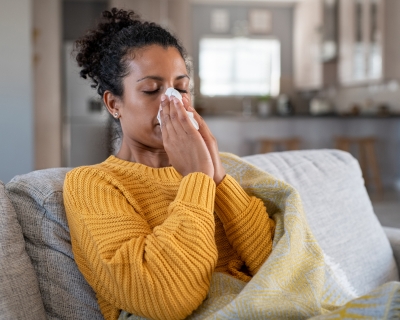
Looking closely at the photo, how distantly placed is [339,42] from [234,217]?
670cm

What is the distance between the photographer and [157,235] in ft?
3.57

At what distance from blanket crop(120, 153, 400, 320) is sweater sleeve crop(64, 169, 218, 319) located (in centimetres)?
8

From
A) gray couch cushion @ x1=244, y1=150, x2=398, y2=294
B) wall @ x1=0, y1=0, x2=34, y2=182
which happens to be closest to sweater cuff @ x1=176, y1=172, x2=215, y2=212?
gray couch cushion @ x1=244, y1=150, x2=398, y2=294

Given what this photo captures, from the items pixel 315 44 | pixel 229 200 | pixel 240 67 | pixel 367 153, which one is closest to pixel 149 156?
pixel 229 200

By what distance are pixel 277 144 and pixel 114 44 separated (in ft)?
17.6

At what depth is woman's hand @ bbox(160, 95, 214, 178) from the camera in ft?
3.93

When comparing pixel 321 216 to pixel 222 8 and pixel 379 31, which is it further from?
pixel 222 8

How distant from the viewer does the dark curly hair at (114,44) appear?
1.36 metres

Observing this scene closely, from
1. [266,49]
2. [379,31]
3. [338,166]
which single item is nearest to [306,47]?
[266,49]

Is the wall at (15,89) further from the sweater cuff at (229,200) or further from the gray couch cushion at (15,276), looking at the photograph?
the sweater cuff at (229,200)

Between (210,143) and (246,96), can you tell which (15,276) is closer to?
(210,143)

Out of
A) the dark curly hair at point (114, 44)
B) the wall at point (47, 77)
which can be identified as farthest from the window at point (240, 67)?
the dark curly hair at point (114, 44)

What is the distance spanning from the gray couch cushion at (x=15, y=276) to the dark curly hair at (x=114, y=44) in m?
0.39

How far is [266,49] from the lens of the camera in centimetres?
974
